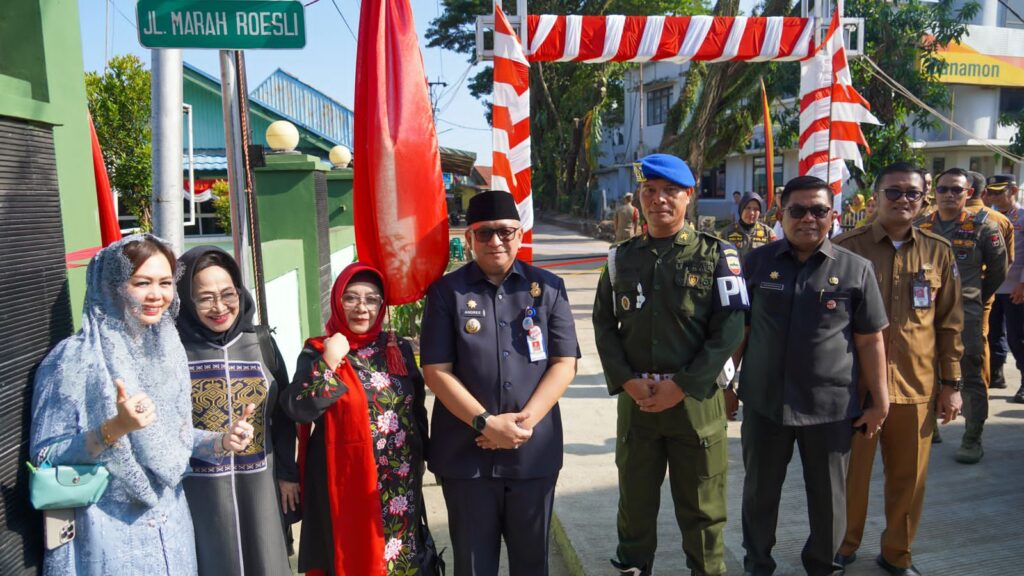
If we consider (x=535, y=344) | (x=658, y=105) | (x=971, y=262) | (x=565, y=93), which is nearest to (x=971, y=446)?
(x=971, y=262)

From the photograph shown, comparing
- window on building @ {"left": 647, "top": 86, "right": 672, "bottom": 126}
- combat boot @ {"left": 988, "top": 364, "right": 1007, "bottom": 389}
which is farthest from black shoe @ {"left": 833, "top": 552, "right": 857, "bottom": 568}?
window on building @ {"left": 647, "top": 86, "right": 672, "bottom": 126}

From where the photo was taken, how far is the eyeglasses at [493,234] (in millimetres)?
2535

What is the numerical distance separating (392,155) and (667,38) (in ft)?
12.1

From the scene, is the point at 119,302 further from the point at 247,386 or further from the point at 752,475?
the point at 752,475

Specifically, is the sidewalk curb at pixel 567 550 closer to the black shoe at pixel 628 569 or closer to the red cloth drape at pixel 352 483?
the black shoe at pixel 628 569

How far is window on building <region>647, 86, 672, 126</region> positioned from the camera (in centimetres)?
3303

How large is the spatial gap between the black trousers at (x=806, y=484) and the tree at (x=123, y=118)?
11.5m

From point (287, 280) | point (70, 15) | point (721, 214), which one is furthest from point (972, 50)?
point (70, 15)

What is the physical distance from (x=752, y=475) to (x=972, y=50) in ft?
78.6

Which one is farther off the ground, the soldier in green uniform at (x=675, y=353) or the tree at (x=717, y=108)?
the tree at (x=717, y=108)

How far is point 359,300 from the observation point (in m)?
2.49

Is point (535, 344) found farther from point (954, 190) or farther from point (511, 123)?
point (954, 190)

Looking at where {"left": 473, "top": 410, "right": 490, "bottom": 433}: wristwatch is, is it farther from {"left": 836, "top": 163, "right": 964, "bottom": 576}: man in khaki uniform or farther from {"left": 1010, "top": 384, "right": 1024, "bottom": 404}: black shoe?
{"left": 1010, "top": 384, "right": 1024, "bottom": 404}: black shoe

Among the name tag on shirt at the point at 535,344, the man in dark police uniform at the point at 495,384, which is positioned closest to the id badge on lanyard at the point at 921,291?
the man in dark police uniform at the point at 495,384
